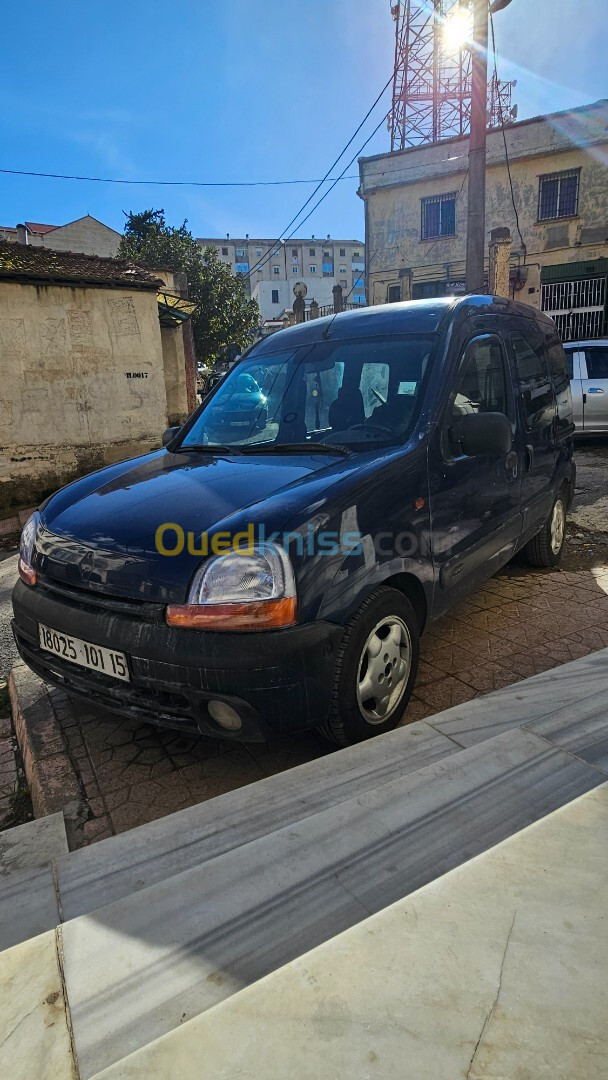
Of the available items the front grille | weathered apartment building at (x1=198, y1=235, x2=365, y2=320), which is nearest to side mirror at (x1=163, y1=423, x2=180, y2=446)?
the front grille

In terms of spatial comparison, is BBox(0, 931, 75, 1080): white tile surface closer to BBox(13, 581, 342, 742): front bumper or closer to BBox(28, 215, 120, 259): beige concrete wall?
BBox(13, 581, 342, 742): front bumper

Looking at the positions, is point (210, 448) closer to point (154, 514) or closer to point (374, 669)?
point (154, 514)

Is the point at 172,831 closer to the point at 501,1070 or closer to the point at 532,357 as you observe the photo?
the point at 501,1070

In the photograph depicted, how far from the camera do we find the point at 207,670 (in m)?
2.15

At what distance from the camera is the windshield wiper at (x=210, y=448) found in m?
3.20

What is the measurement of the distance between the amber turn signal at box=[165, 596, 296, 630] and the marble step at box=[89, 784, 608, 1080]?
938 mm

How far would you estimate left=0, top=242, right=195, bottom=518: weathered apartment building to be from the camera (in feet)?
30.8

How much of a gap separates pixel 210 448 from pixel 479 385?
150cm

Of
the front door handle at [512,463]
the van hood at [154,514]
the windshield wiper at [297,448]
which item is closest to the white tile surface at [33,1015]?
the van hood at [154,514]

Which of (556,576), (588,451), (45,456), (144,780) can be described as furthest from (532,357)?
(45,456)

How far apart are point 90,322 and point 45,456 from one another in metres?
2.36

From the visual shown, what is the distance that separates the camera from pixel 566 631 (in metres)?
3.72

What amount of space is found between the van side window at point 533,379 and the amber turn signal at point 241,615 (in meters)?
2.54

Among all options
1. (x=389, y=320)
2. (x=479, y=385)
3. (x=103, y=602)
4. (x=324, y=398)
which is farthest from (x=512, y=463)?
(x=103, y=602)
